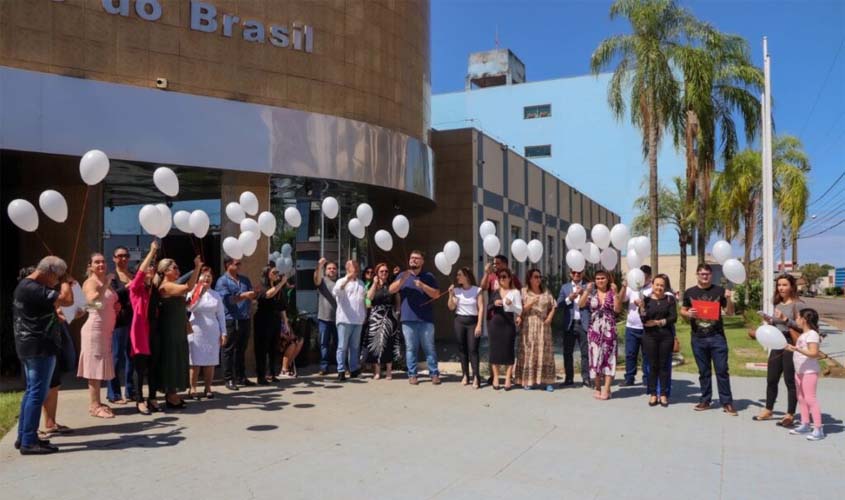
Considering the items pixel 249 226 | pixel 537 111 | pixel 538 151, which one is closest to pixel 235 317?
pixel 249 226

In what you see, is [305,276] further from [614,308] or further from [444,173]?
[614,308]

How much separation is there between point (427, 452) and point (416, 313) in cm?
376

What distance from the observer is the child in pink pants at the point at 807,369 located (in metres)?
6.43

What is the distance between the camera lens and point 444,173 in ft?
55.0

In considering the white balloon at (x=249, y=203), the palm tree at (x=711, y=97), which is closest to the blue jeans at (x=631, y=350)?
the white balloon at (x=249, y=203)

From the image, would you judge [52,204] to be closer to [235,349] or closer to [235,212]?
[235,212]

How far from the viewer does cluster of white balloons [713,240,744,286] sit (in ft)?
25.3

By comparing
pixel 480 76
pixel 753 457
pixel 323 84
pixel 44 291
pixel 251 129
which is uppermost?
pixel 480 76

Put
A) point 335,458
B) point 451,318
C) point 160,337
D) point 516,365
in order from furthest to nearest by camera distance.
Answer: point 451,318 → point 516,365 → point 160,337 → point 335,458

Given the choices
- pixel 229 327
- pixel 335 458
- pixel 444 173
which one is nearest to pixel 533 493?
pixel 335 458

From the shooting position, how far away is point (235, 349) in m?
8.98

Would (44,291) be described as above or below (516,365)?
above

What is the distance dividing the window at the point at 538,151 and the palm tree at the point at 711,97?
23.3 meters

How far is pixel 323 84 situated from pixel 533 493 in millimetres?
8382
